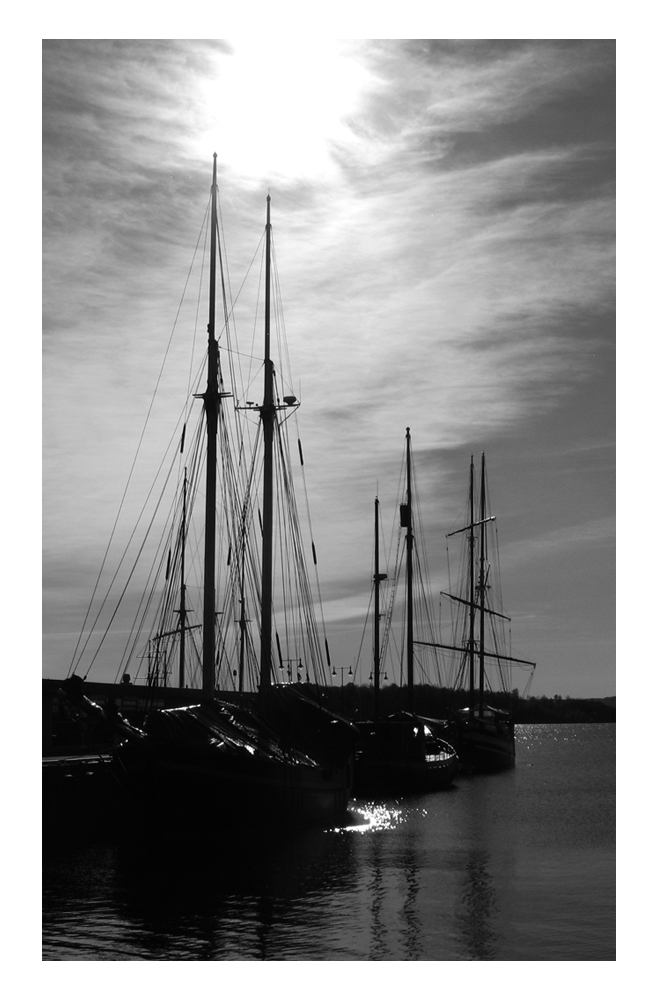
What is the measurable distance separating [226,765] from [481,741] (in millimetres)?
49974

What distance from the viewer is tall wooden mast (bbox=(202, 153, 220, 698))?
105 ft

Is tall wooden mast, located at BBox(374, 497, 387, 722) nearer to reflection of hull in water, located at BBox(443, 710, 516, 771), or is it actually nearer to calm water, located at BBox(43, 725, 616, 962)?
reflection of hull in water, located at BBox(443, 710, 516, 771)

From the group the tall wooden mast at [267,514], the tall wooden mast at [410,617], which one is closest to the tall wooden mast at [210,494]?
the tall wooden mast at [267,514]

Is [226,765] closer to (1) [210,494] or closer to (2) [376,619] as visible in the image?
(1) [210,494]

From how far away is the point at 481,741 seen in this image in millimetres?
75312

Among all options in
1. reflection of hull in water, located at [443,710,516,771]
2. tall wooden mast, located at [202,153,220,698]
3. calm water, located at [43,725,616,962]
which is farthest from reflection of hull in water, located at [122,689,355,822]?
reflection of hull in water, located at [443,710,516,771]

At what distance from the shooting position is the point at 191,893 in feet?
75.7

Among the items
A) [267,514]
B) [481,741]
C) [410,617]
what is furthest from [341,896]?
[481,741]

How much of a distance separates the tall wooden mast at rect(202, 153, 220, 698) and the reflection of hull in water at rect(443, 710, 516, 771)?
149 feet

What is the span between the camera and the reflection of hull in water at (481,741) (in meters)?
74.5

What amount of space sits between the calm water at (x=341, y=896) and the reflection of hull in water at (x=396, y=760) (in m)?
17.0

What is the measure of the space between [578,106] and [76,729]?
34921 mm

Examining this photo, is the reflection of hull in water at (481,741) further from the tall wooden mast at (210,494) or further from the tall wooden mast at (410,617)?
the tall wooden mast at (210,494)
